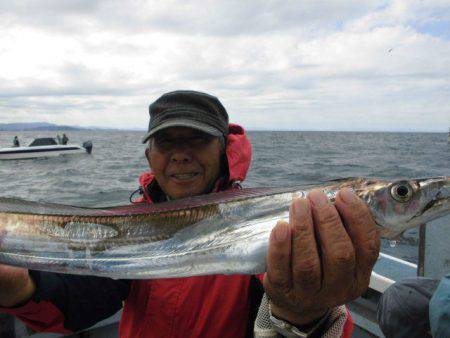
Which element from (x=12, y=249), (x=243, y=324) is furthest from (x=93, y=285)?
(x=243, y=324)

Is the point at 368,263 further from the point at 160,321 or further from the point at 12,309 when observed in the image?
the point at 12,309

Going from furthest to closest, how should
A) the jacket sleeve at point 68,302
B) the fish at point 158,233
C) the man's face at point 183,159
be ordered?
the man's face at point 183,159 → the jacket sleeve at point 68,302 → the fish at point 158,233

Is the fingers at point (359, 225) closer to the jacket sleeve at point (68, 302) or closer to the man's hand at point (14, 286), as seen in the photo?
the jacket sleeve at point (68, 302)

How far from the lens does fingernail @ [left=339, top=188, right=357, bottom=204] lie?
1802 millimetres

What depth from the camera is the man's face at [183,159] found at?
317 cm

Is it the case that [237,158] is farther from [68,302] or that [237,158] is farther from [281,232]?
[68,302]

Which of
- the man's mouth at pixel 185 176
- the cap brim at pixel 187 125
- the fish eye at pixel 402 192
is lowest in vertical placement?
the man's mouth at pixel 185 176

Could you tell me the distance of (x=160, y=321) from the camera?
259 cm

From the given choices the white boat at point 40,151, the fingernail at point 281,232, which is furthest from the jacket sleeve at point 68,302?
the white boat at point 40,151

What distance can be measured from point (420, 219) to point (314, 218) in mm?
508

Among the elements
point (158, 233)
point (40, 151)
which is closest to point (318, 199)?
point (158, 233)

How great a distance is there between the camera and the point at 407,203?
1806mm

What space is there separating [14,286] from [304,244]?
5.61ft

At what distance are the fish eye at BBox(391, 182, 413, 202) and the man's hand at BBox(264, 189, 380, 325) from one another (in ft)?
0.53
